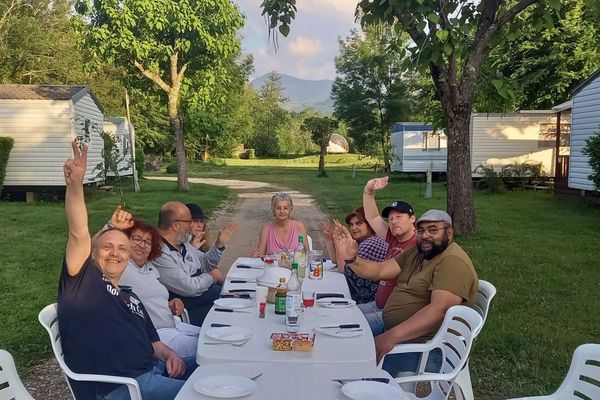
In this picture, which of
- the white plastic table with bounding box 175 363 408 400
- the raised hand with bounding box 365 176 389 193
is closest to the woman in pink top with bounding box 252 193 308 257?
the raised hand with bounding box 365 176 389 193

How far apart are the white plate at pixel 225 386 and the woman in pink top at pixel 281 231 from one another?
3003 millimetres

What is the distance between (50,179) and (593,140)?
14.1m

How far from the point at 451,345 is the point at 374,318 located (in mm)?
924

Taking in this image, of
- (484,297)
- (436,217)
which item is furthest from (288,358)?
(484,297)

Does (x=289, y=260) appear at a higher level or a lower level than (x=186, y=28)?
lower

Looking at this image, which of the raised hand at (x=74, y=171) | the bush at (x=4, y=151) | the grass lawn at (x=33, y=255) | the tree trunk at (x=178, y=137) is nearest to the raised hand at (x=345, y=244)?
the raised hand at (x=74, y=171)

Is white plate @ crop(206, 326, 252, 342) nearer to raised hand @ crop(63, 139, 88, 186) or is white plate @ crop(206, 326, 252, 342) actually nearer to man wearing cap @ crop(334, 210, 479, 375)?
man wearing cap @ crop(334, 210, 479, 375)

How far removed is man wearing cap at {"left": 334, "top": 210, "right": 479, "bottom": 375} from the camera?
3385 millimetres

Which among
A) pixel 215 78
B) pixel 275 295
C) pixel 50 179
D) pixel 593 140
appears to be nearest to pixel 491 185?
pixel 593 140

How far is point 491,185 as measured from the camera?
67.9 ft

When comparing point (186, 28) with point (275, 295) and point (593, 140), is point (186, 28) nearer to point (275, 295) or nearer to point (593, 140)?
point (593, 140)

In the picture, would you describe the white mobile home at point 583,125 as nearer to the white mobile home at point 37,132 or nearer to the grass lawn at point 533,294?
the grass lawn at point 533,294

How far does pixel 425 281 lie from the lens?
3.57 meters

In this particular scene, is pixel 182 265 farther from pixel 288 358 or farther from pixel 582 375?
pixel 582 375
